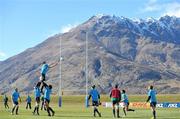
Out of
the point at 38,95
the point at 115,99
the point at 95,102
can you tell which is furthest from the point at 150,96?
the point at 38,95

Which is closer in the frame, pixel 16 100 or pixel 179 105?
pixel 16 100

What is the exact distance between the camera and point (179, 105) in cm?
8844

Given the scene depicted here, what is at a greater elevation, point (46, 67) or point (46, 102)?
point (46, 67)

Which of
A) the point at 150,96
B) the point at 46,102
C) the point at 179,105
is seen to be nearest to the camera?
the point at 150,96

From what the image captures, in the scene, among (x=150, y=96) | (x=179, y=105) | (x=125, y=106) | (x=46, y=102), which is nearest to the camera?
(x=150, y=96)

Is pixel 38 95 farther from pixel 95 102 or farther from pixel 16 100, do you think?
pixel 95 102

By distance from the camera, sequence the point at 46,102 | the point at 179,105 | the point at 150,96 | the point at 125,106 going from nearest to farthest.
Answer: the point at 150,96
the point at 46,102
the point at 125,106
the point at 179,105

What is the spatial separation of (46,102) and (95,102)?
4.38 m

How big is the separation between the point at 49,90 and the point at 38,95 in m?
6.30

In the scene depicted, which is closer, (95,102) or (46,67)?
(46,67)

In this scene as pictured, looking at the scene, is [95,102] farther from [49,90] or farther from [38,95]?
[38,95]

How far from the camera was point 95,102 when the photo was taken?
137 feet

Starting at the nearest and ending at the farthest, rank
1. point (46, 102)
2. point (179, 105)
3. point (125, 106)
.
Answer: point (46, 102), point (125, 106), point (179, 105)

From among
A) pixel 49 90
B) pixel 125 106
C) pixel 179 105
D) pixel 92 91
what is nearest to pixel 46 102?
pixel 49 90
